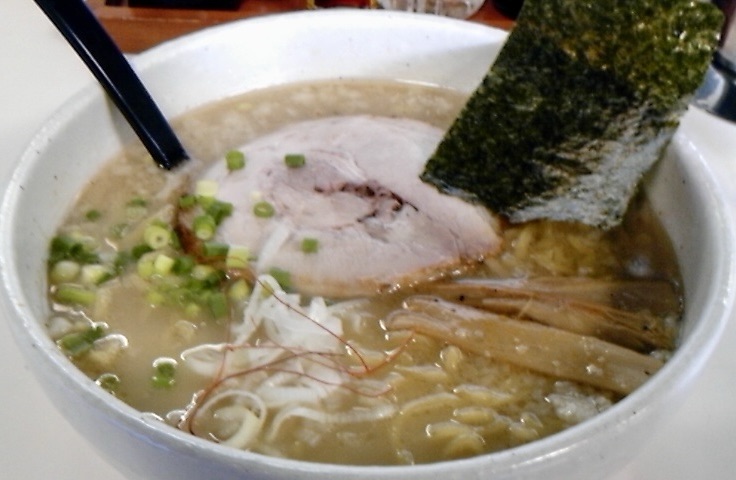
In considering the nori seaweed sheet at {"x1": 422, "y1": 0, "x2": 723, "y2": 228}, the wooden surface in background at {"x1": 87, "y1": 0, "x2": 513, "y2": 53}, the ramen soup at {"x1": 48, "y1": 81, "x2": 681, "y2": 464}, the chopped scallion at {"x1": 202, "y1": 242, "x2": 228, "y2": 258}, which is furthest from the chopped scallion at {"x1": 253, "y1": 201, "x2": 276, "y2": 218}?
the wooden surface in background at {"x1": 87, "y1": 0, "x2": 513, "y2": 53}

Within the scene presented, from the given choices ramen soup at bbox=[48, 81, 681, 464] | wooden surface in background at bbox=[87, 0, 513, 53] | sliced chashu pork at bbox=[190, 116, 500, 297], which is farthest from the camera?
wooden surface in background at bbox=[87, 0, 513, 53]

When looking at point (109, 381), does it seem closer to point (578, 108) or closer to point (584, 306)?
point (584, 306)

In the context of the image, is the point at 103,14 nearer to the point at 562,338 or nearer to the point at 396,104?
the point at 396,104

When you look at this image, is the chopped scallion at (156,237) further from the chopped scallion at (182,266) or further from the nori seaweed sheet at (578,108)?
the nori seaweed sheet at (578,108)

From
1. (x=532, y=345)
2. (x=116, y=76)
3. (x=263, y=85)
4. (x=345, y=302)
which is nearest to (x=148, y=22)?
(x=263, y=85)

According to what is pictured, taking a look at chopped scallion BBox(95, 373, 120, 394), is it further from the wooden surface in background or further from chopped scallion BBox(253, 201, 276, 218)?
the wooden surface in background
